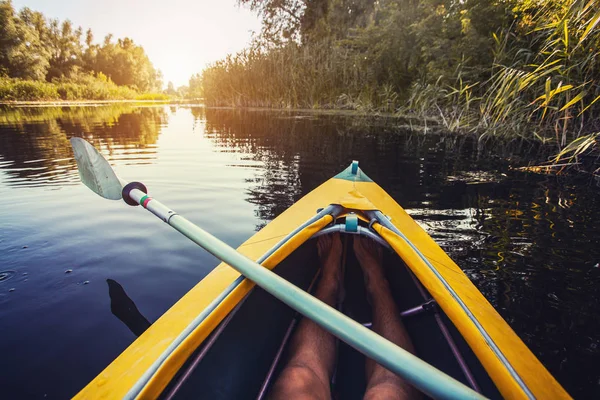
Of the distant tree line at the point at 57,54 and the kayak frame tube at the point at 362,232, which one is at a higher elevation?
the distant tree line at the point at 57,54

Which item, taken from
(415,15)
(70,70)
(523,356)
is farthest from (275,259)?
(70,70)

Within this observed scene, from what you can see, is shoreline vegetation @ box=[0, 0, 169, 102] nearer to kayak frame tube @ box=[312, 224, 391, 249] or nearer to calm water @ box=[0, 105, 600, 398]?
calm water @ box=[0, 105, 600, 398]

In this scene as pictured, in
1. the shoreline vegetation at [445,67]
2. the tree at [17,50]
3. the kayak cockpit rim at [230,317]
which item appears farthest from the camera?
the tree at [17,50]

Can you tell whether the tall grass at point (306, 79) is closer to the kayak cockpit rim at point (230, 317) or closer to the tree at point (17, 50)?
the kayak cockpit rim at point (230, 317)

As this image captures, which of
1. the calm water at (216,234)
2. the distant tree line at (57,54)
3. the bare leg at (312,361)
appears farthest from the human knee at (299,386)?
the distant tree line at (57,54)

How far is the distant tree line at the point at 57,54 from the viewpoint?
31.8 metres

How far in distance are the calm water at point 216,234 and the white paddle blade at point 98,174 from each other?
22.6 inches

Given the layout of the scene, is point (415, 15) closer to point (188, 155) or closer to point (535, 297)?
point (188, 155)

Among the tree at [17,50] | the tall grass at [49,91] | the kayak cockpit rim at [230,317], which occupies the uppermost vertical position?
the tree at [17,50]

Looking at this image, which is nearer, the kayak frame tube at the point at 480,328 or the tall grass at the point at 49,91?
the kayak frame tube at the point at 480,328

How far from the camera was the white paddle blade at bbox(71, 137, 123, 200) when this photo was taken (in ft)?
6.93

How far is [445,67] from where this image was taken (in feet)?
27.3

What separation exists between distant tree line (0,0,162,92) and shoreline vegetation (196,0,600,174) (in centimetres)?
2843

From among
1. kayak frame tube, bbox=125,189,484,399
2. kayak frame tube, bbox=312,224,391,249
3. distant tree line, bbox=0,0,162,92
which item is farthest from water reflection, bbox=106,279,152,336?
distant tree line, bbox=0,0,162,92
